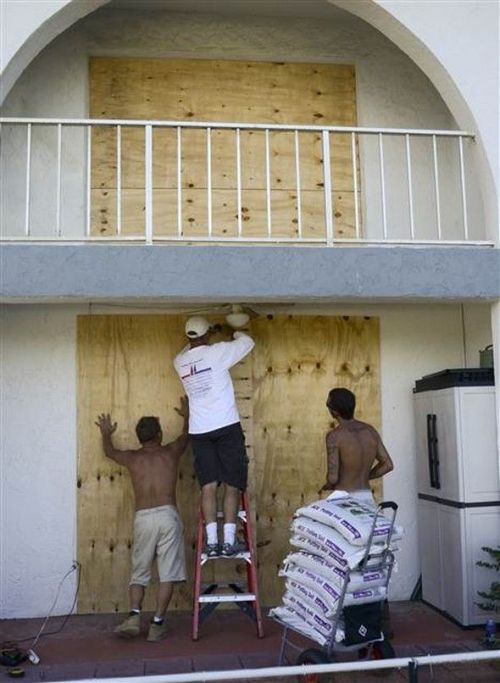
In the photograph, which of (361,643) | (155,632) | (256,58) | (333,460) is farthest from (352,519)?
(256,58)

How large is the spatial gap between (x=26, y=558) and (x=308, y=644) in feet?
8.59

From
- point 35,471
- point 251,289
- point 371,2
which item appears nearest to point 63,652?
point 35,471

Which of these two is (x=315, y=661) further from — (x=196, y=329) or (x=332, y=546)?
(x=196, y=329)

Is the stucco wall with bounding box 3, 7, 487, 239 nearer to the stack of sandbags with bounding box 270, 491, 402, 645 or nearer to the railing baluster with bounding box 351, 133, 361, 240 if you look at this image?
the railing baluster with bounding box 351, 133, 361, 240

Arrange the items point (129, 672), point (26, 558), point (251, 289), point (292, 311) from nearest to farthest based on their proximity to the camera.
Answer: point (129, 672), point (251, 289), point (26, 558), point (292, 311)

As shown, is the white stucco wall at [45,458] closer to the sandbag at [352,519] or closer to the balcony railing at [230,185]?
the balcony railing at [230,185]

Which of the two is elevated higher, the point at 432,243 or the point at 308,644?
the point at 432,243

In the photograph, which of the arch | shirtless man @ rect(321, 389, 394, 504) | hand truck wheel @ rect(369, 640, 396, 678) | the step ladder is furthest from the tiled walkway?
the arch

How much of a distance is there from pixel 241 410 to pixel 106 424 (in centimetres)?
121

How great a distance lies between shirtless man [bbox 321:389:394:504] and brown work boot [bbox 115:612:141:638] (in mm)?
1823

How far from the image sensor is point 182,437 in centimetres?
662

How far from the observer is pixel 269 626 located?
639 cm

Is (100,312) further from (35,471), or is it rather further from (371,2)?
(371,2)

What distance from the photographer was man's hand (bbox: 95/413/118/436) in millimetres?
6797
